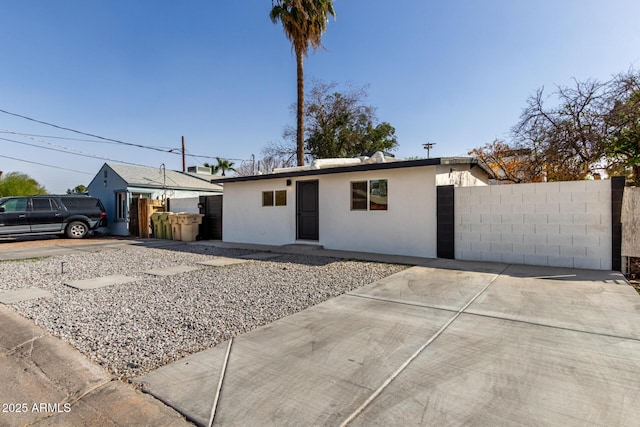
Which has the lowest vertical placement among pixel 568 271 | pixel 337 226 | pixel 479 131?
pixel 568 271

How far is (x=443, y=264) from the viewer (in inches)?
292

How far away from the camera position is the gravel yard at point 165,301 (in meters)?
3.13

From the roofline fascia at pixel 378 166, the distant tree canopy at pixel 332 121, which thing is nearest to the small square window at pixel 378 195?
the roofline fascia at pixel 378 166

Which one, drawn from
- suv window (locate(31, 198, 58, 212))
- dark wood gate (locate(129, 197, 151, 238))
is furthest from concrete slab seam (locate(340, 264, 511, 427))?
suv window (locate(31, 198, 58, 212))

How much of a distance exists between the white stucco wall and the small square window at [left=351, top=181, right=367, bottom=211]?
122mm

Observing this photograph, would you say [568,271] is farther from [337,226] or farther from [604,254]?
[337,226]

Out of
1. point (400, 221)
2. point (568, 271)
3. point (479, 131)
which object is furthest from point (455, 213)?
point (479, 131)

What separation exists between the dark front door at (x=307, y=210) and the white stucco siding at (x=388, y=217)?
1.06 ft

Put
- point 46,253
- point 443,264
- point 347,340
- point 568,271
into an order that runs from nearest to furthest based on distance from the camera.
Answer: point 347,340 → point 568,271 → point 443,264 → point 46,253

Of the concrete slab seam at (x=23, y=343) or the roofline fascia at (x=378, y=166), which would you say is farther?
the roofline fascia at (x=378, y=166)

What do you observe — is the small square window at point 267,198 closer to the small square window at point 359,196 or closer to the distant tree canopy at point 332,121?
the small square window at point 359,196

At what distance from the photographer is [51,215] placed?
43.8 feet

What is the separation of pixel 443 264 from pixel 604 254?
10.2 feet

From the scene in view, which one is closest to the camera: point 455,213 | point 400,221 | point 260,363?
point 260,363
